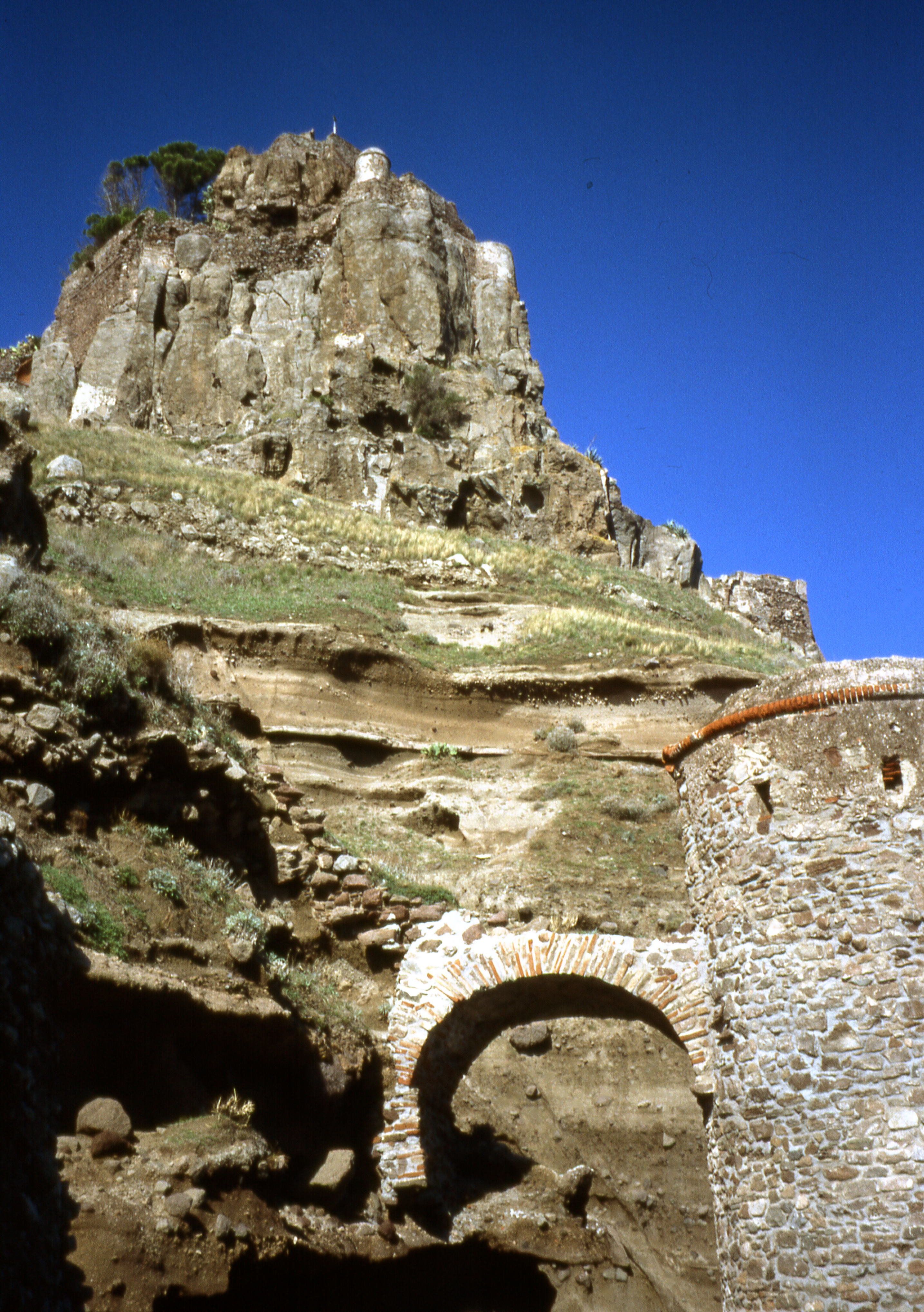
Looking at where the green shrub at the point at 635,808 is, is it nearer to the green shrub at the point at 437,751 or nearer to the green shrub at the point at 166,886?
the green shrub at the point at 437,751

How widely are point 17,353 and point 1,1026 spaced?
160 ft

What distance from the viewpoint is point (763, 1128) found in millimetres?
8258

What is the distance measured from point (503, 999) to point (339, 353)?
105 feet

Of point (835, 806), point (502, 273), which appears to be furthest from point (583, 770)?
point (502, 273)

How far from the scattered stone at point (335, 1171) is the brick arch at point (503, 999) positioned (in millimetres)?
831

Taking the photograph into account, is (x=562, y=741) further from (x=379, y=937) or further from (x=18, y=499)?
(x=18, y=499)

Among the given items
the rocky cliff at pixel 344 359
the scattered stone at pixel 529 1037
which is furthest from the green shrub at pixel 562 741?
the rocky cliff at pixel 344 359

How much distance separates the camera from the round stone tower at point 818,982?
7.65m

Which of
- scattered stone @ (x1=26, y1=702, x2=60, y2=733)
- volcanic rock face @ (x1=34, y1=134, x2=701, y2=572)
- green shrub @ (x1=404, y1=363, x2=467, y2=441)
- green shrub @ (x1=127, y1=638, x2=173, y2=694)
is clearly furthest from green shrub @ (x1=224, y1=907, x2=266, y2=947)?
green shrub @ (x1=404, y1=363, x2=467, y2=441)

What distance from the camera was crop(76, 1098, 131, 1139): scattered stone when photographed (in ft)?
21.5

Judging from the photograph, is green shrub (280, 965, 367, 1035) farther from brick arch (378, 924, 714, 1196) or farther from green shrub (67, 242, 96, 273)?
green shrub (67, 242, 96, 273)

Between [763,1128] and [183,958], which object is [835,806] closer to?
[763,1128]

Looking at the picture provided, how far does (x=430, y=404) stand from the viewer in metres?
36.8

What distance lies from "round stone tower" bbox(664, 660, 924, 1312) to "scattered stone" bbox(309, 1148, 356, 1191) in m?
3.04
